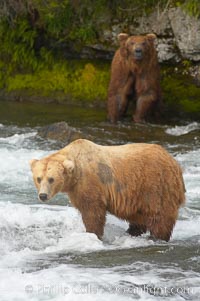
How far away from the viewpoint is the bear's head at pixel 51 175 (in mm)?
7613

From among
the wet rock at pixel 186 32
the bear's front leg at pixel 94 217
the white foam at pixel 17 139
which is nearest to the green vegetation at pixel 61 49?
the wet rock at pixel 186 32

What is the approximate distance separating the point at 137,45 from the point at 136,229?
20.9 ft

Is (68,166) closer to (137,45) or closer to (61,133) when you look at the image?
(61,133)

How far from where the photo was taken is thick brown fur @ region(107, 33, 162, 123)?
14.5 metres

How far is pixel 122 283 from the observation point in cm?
676

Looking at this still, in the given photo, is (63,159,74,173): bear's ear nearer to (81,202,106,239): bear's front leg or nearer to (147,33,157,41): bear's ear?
(81,202,106,239): bear's front leg

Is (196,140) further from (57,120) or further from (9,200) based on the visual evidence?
(9,200)

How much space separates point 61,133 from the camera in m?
13.0

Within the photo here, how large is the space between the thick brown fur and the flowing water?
2844 mm

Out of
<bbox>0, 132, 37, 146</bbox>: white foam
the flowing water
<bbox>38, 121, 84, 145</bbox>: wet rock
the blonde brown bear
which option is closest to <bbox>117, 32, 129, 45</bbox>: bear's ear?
<bbox>38, 121, 84, 145</bbox>: wet rock

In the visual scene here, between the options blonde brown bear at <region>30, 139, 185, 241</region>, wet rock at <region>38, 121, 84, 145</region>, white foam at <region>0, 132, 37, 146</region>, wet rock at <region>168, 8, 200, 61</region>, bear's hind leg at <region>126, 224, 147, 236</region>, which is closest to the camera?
blonde brown bear at <region>30, 139, 185, 241</region>

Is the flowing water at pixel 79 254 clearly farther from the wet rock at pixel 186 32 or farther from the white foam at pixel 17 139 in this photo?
the wet rock at pixel 186 32

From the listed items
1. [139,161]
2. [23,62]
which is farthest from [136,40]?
[139,161]

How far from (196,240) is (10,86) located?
9400 mm
